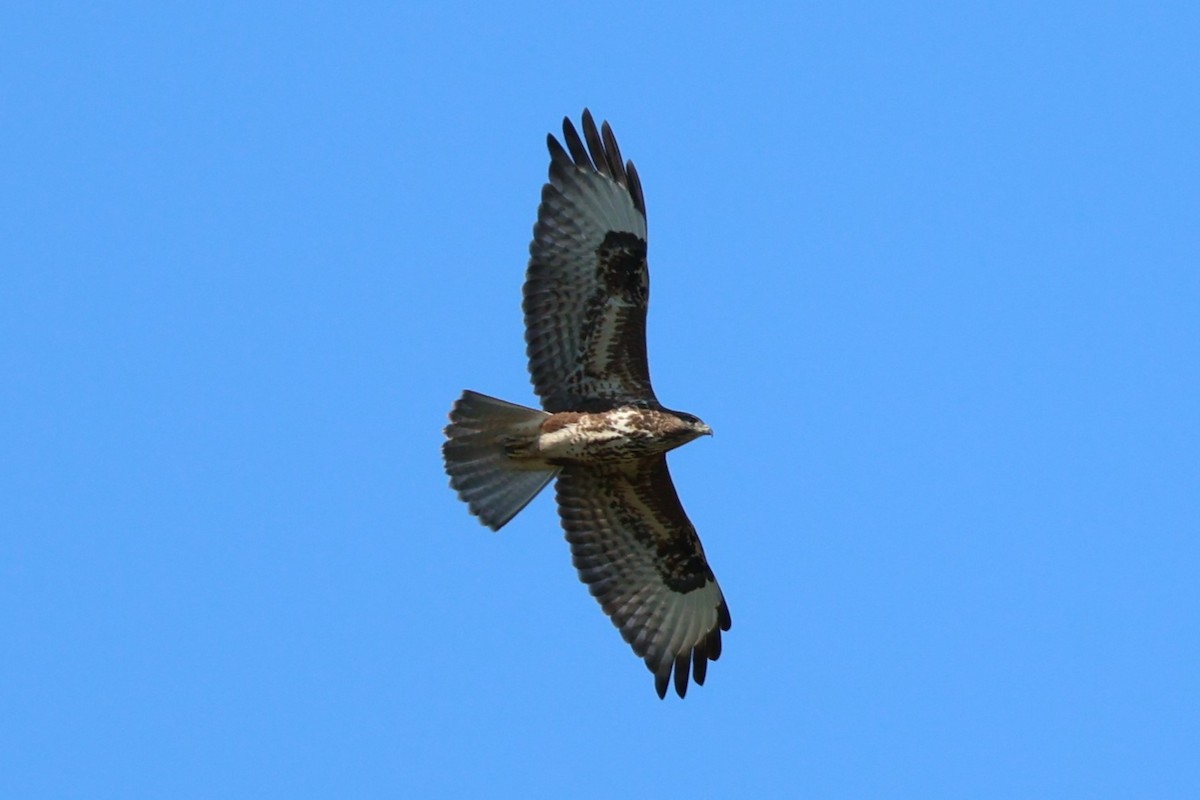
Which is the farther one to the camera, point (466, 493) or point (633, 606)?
point (633, 606)

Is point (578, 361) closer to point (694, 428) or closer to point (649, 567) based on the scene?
point (694, 428)

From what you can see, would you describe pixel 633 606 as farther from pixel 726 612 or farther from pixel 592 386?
pixel 592 386

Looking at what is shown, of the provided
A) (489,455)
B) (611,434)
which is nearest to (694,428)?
(611,434)

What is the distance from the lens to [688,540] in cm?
1271

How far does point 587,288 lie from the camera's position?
11922 millimetres

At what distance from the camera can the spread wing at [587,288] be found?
469 inches

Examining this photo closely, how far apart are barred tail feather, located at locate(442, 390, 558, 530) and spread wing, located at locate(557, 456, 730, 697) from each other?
0.55m

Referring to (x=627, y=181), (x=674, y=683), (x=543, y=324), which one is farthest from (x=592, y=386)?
(x=674, y=683)

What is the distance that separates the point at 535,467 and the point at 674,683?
5.80ft

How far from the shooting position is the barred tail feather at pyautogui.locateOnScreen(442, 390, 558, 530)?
11.8m

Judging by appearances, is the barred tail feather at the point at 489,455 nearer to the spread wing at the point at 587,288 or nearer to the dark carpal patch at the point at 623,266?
the spread wing at the point at 587,288

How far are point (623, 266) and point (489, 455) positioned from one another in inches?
55.2

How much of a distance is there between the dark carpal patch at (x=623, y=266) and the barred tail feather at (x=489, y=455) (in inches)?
35.2

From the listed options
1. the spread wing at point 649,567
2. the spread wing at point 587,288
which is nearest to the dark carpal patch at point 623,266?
the spread wing at point 587,288
